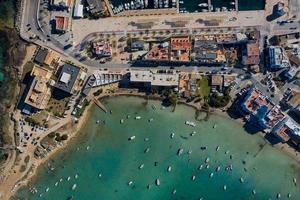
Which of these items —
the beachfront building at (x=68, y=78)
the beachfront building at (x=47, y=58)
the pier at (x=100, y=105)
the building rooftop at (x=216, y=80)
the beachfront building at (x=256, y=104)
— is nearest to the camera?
the beachfront building at (x=256, y=104)

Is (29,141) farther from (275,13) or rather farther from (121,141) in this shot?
(275,13)

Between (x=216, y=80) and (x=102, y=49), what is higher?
(x=102, y=49)

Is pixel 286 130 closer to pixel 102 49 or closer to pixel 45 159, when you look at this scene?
pixel 102 49

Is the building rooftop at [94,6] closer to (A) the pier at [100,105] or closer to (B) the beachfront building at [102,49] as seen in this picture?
(B) the beachfront building at [102,49]

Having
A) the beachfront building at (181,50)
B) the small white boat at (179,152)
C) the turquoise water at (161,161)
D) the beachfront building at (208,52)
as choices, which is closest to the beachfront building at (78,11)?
the turquoise water at (161,161)

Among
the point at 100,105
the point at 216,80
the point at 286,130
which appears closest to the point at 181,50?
the point at 216,80
